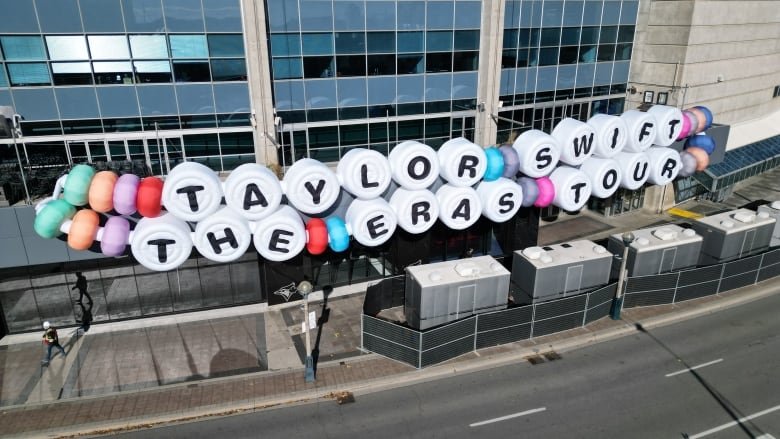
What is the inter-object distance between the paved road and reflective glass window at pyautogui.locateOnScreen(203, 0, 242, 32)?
14362mm

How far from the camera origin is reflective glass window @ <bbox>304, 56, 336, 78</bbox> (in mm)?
22688

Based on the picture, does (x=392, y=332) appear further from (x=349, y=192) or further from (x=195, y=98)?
(x=195, y=98)

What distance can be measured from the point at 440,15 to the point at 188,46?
1125cm

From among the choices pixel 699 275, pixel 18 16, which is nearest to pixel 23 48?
pixel 18 16

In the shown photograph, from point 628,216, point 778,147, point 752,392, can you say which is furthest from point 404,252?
point 778,147

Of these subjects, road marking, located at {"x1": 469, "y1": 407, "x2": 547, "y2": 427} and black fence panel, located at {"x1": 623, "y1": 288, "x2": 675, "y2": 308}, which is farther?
black fence panel, located at {"x1": 623, "y1": 288, "x2": 675, "y2": 308}

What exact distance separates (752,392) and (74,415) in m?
20.1

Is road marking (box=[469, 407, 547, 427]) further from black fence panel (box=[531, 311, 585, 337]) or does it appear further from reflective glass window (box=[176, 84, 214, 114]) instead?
reflective glass window (box=[176, 84, 214, 114])

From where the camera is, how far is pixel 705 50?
29375 mm

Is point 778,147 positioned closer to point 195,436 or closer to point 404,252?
Answer: point 404,252

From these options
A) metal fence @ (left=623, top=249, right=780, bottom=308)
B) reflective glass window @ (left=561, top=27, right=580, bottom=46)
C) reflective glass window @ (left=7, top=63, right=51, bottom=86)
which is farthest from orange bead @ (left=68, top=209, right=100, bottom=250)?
reflective glass window @ (left=561, top=27, right=580, bottom=46)

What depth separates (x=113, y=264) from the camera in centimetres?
1939

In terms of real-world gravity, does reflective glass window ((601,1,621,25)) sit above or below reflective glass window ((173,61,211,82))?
above

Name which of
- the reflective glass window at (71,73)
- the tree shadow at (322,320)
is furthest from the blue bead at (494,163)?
the reflective glass window at (71,73)
